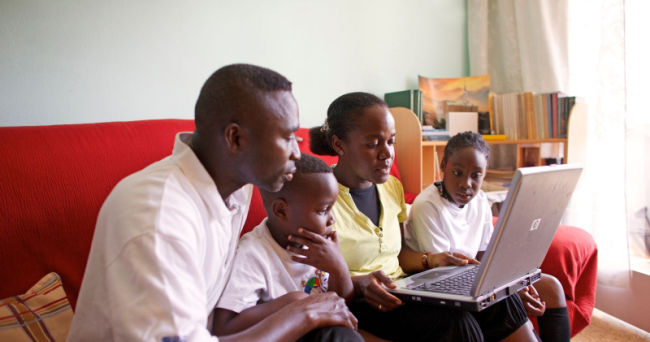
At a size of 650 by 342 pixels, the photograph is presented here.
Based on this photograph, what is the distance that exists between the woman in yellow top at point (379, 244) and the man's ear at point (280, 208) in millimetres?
204

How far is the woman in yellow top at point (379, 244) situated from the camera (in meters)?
1.05

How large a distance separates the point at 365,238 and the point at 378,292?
0.20 metres

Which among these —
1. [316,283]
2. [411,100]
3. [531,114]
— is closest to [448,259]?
[316,283]

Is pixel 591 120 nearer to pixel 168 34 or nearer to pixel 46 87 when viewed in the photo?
pixel 168 34

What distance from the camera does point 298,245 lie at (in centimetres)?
104

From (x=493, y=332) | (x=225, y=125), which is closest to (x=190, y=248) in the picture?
(x=225, y=125)

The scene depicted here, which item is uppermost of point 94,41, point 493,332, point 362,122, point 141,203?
point 94,41

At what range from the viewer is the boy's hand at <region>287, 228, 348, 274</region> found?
39.4 inches

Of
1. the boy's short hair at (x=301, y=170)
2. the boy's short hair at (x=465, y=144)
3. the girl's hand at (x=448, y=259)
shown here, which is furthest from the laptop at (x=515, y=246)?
the boy's short hair at (x=465, y=144)

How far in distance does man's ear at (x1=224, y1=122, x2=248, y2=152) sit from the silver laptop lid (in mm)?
522

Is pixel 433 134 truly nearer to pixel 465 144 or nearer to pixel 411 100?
pixel 411 100

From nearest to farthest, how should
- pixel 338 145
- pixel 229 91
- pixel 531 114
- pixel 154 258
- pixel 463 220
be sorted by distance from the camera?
pixel 154 258, pixel 229 91, pixel 338 145, pixel 463 220, pixel 531 114

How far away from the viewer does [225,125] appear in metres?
0.77

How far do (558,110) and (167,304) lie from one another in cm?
227
